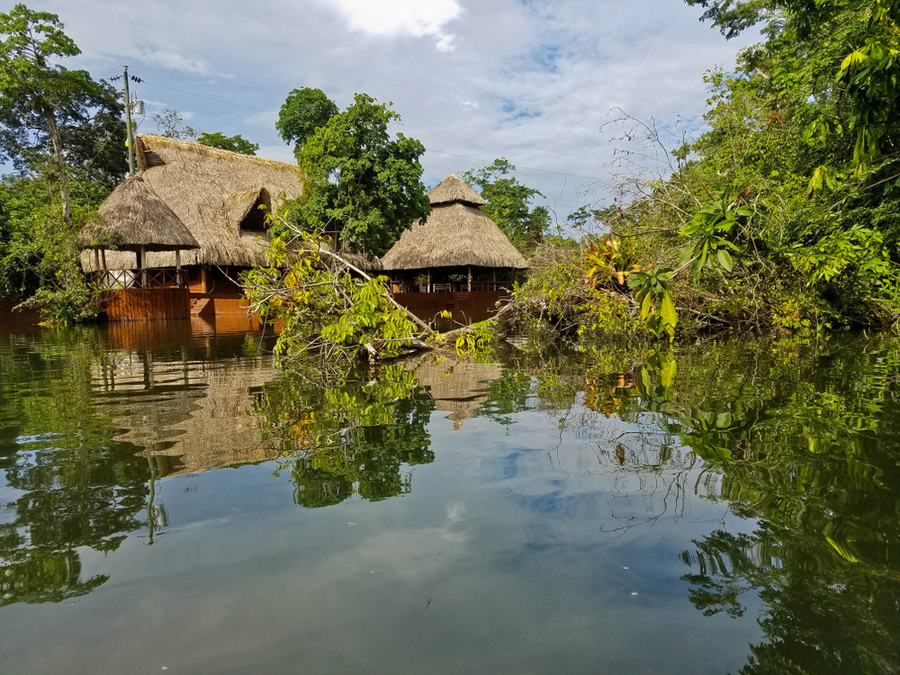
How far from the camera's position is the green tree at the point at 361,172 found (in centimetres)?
1805

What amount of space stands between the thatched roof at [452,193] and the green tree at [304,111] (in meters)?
5.75

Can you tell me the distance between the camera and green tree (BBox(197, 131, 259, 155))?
31703 millimetres

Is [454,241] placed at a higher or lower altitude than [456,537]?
higher

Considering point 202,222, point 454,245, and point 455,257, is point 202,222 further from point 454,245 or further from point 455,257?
point 454,245

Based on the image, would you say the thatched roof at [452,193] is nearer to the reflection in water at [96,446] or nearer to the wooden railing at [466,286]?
the wooden railing at [466,286]

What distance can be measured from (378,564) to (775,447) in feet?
6.81

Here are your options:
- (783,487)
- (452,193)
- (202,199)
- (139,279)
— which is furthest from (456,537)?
(452,193)

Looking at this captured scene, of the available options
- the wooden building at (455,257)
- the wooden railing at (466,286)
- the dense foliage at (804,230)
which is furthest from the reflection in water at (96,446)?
the wooden railing at (466,286)

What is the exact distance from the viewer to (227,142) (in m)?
32.2

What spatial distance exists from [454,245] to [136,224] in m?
11.7

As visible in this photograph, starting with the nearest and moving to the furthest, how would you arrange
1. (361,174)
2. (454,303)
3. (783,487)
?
(783,487)
(361,174)
(454,303)

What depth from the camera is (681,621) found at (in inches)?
55.4

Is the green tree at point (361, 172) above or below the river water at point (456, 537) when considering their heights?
above

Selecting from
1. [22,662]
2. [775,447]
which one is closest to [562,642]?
[22,662]
